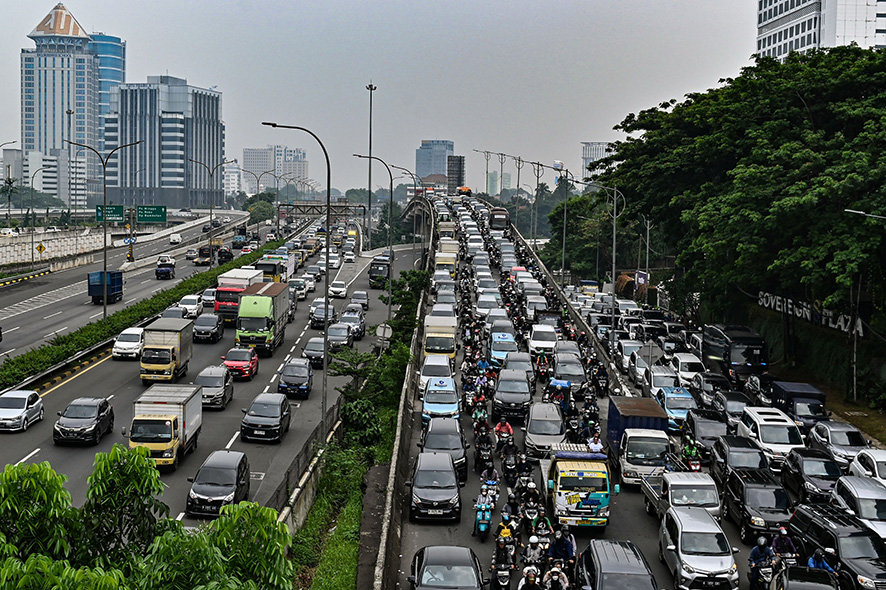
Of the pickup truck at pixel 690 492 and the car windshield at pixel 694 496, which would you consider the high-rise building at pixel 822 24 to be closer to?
the pickup truck at pixel 690 492

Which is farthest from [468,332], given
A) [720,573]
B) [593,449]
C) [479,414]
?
[720,573]

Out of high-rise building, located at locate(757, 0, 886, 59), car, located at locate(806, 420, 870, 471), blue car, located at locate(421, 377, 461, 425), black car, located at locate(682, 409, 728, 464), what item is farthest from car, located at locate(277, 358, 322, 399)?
high-rise building, located at locate(757, 0, 886, 59)

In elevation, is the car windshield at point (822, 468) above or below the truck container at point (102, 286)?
below

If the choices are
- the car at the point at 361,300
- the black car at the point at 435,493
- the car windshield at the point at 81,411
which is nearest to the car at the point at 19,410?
the car windshield at the point at 81,411

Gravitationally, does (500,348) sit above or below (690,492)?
above

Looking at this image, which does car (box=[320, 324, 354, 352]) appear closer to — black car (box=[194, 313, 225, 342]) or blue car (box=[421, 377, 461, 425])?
black car (box=[194, 313, 225, 342])

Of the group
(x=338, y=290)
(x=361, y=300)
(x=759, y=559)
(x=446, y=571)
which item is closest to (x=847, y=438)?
(x=759, y=559)

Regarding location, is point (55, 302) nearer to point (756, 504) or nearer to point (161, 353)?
point (161, 353)
